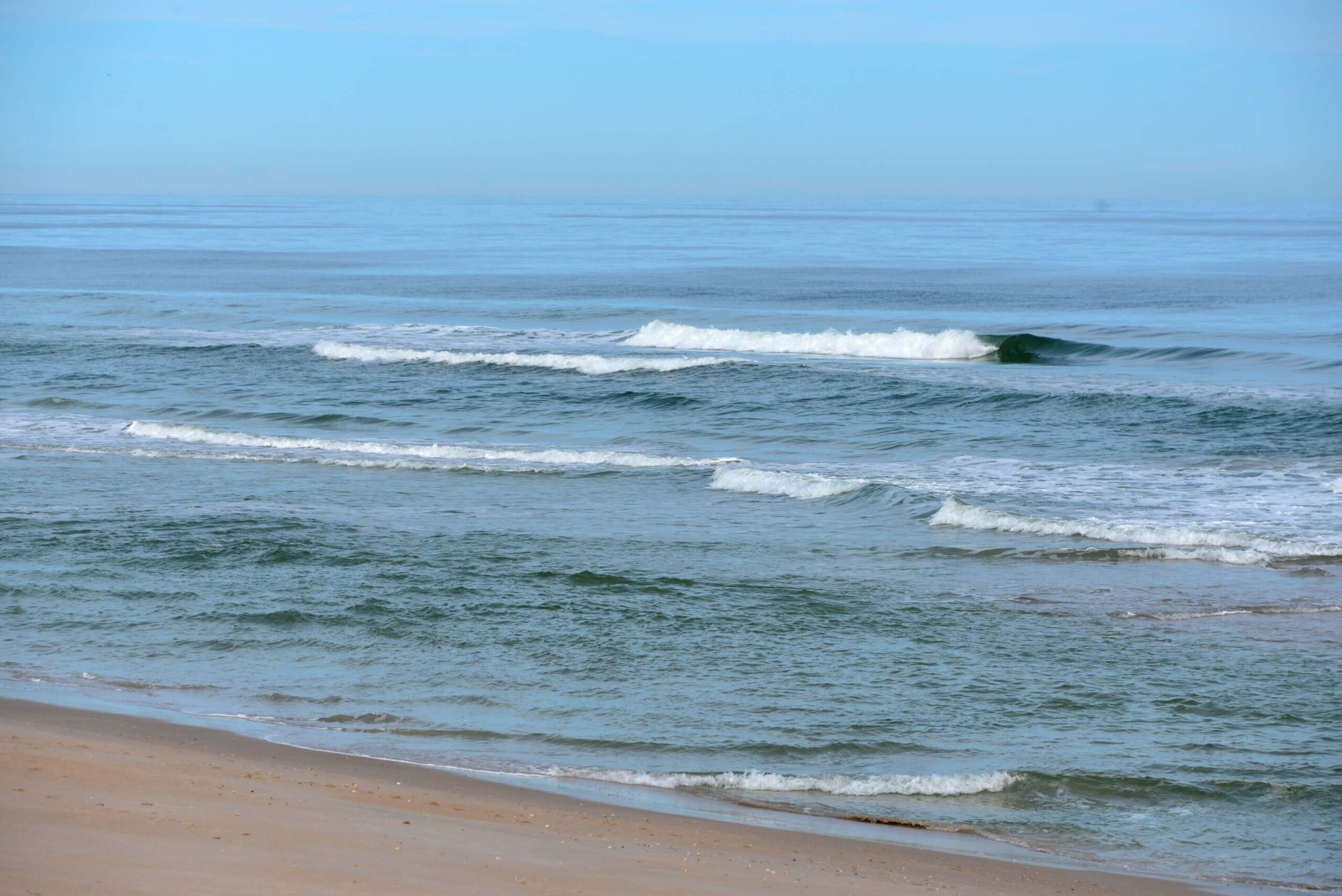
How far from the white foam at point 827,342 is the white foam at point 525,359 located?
317cm

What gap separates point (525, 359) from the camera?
26.8m

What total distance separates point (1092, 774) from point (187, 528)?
926cm

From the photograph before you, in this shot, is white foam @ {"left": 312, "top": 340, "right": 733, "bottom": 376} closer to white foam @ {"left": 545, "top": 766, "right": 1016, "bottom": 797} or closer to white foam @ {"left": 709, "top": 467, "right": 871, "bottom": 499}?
white foam @ {"left": 709, "top": 467, "right": 871, "bottom": 499}

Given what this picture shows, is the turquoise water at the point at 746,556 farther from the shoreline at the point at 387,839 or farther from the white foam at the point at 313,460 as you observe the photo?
the shoreline at the point at 387,839

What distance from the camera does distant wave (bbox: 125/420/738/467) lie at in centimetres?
1673

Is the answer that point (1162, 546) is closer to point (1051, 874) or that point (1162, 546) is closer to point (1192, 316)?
point (1051, 874)

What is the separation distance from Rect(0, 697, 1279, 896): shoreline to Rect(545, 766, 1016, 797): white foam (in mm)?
334

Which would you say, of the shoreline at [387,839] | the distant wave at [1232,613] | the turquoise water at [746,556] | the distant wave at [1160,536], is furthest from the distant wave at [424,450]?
the shoreline at [387,839]

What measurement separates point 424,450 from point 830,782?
40.1ft

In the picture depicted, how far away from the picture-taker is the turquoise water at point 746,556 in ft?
21.9

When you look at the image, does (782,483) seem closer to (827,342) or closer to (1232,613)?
(1232,613)

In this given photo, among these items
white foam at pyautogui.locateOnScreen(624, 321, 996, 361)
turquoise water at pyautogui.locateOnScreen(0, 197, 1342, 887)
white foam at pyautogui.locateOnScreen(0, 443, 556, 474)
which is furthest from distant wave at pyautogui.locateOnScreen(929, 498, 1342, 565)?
white foam at pyautogui.locateOnScreen(624, 321, 996, 361)

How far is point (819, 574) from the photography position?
10750 mm

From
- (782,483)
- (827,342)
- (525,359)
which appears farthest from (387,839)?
(827,342)
